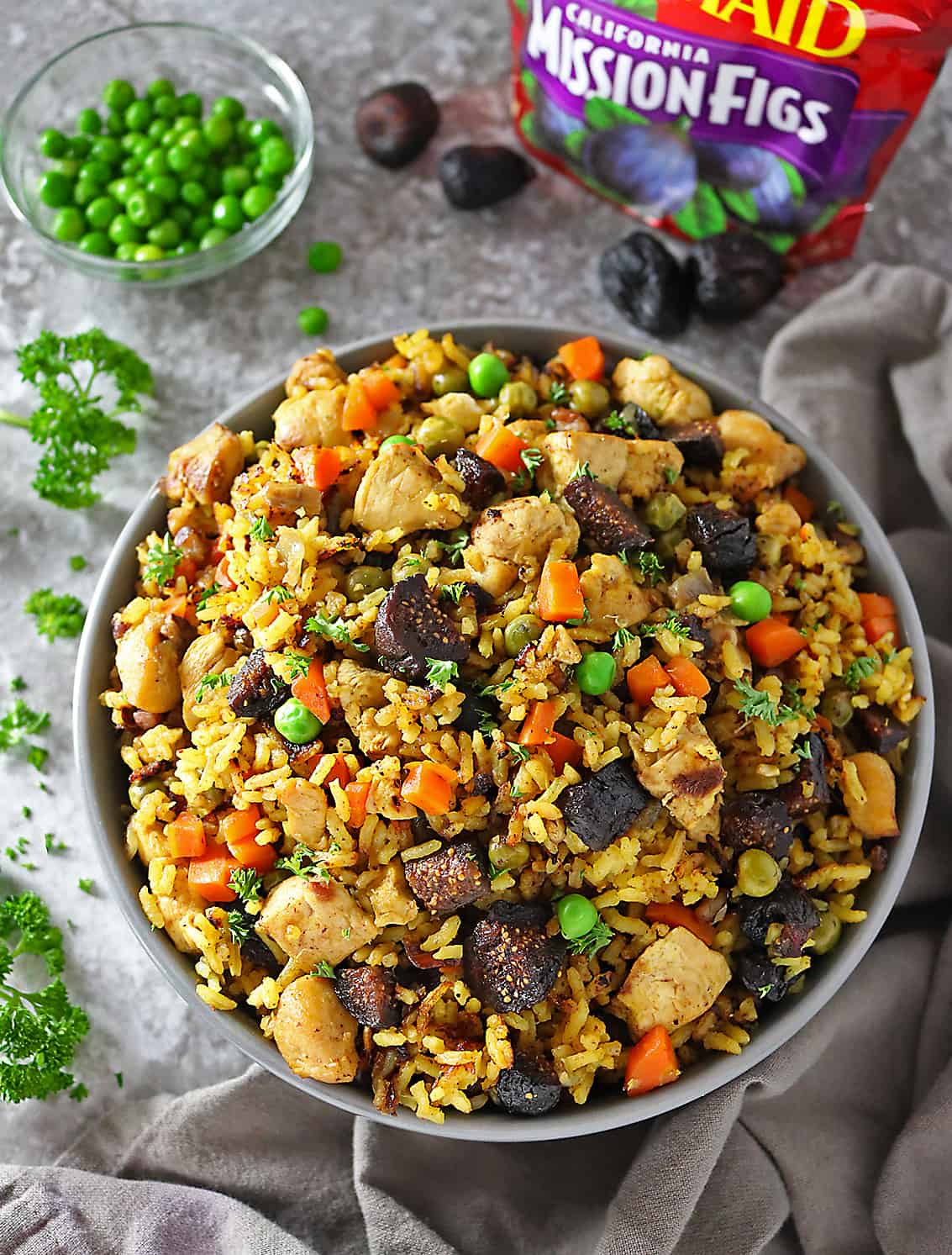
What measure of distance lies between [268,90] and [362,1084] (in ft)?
12.9

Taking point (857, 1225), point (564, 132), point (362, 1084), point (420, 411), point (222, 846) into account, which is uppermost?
point (564, 132)

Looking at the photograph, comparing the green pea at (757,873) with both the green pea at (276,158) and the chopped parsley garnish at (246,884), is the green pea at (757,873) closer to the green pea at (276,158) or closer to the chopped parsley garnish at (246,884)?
the chopped parsley garnish at (246,884)

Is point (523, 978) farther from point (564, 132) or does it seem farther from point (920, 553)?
point (564, 132)

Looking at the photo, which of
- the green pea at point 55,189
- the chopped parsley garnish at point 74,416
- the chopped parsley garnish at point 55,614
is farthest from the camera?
the green pea at point 55,189

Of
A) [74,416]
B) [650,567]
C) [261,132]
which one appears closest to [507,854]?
[650,567]

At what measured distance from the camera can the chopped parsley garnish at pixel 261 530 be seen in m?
3.39

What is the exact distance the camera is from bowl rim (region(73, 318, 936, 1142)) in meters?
3.26

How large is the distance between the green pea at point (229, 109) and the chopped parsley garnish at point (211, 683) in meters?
2.75

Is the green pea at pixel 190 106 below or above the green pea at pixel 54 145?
above

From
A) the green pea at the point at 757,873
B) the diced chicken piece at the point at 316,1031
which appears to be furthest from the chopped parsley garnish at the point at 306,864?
the green pea at the point at 757,873

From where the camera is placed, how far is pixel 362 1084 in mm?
3301

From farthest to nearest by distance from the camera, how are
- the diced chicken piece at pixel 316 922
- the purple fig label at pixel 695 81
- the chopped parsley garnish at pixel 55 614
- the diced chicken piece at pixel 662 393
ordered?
the chopped parsley garnish at pixel 55 614 < the purple fig label at pixel 695 81 < the diced chicken piece at pixel 662 393 < the diced chicken piece at pixel 316 922

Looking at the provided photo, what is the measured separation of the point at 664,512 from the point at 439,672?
2.65ft

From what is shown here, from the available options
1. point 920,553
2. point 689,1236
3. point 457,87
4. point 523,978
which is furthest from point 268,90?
point 689,1236
